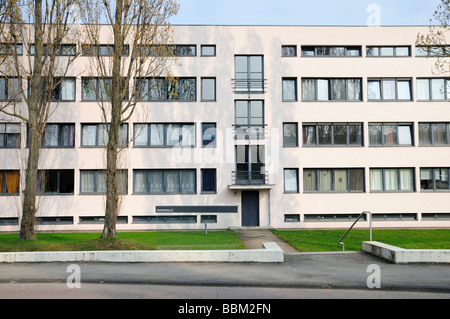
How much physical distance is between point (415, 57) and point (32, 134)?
23.4m

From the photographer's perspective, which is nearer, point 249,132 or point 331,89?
point 249,132

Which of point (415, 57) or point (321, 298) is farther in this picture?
point (415, 57)

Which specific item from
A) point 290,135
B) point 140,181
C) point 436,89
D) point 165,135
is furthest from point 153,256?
point 436,89

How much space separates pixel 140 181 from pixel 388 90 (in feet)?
55.8

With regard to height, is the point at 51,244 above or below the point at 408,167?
below

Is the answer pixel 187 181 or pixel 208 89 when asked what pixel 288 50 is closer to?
pixel 208 89

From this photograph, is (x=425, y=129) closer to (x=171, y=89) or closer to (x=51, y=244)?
(x=171, y=89)

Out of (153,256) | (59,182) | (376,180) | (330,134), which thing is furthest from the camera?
(376,180)

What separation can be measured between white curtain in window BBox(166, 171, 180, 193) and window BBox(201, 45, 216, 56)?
26.0 feet

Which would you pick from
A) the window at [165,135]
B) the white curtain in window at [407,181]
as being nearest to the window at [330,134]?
the white curtain in window at [407,181]

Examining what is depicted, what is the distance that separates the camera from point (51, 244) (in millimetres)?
14422

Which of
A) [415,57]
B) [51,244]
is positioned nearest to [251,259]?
[51,244]

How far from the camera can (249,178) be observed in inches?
1051

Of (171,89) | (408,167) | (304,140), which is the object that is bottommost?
(408,167)
